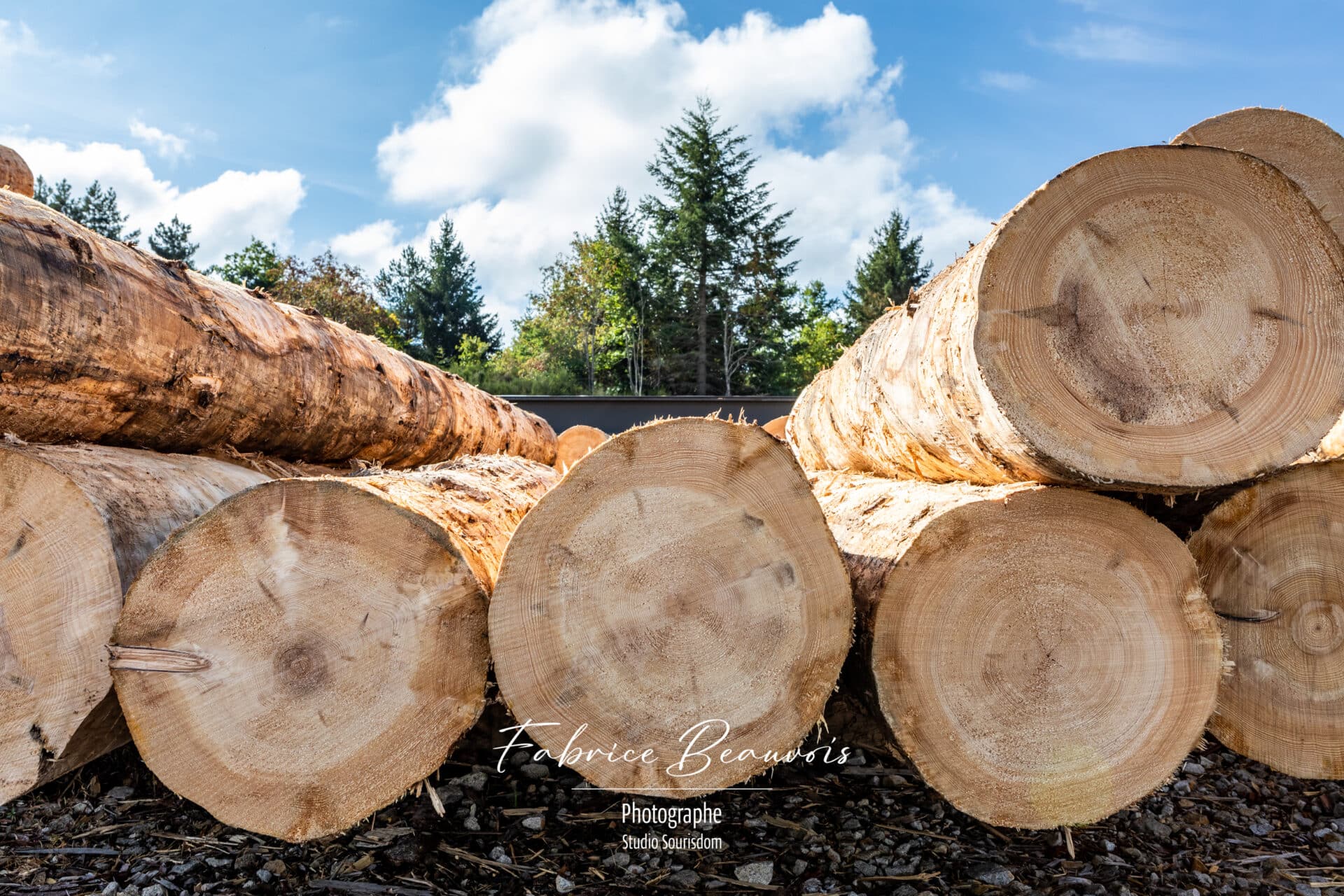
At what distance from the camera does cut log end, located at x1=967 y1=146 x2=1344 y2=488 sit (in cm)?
199

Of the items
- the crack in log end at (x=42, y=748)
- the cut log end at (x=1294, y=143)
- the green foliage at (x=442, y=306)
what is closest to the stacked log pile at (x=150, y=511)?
the crack in log end at (x=42, y=748)

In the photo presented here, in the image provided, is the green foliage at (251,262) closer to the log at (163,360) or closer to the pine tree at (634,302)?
the pine tree at (634,302)

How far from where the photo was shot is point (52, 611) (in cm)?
220

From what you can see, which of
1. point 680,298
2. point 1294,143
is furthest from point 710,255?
point 1294,143

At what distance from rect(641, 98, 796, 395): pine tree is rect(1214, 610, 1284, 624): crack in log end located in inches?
1034

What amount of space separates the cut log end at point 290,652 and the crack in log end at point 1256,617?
2.38 meters

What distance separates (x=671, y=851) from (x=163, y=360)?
237 centimetres

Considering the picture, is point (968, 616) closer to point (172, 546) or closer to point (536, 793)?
point (536, 793)

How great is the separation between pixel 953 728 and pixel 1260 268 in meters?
1.48

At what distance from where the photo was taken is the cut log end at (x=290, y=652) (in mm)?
2006

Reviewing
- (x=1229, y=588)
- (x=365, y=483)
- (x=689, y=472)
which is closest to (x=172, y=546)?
(x=365, y=483)

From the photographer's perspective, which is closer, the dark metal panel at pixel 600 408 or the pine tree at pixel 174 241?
the dark metal panel at pixel 600 408

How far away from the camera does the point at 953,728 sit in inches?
83.2

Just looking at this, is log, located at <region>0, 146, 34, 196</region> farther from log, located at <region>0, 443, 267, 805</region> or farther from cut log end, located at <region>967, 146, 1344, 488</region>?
cut log end, located at <region>967, 146, 1344, 488</region>
